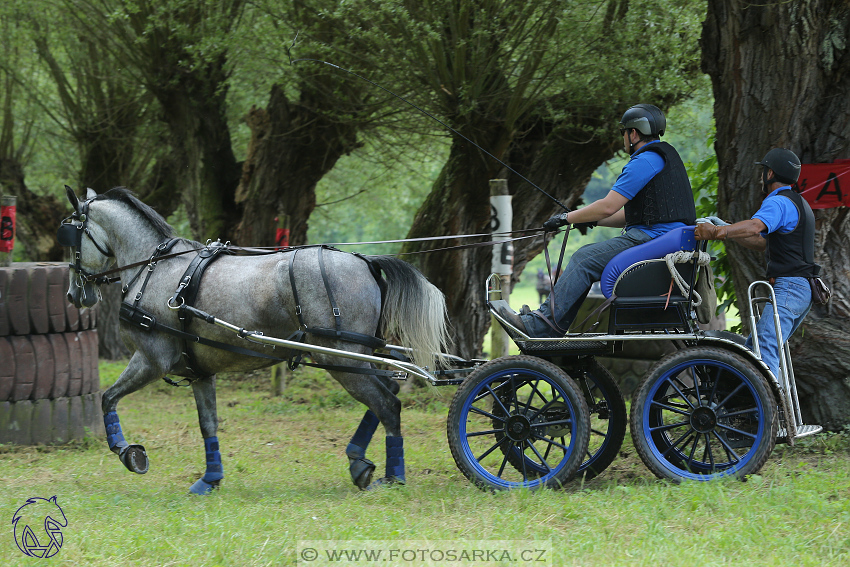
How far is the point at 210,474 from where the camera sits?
526cm

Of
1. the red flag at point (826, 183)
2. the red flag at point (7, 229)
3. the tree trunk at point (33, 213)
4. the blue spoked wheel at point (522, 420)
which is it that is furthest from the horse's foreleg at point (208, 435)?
the tree trunk at point (33, 213)

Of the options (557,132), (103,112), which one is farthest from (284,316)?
(103,112)

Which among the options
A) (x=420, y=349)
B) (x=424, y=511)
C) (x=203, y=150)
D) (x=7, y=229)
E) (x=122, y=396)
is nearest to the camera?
(x=424, y=511)

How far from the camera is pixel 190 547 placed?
3684 millimetres

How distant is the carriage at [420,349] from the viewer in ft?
14.4

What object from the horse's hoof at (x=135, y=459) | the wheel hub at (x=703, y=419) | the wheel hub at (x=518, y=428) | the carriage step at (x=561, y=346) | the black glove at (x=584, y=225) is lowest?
the horse's hoof at (x=135, y=459)

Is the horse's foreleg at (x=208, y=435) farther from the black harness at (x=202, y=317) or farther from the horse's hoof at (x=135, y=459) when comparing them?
Result: the horse's hoof at (x=135, y=459)

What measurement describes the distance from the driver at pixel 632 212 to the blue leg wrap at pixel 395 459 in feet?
3.77

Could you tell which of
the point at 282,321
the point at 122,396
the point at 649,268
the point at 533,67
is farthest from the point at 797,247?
the point at 122,396

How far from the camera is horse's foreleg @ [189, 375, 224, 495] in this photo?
5.25 meters

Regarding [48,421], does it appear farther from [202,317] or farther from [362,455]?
[362,455]

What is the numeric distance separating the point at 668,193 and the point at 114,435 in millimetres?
3901

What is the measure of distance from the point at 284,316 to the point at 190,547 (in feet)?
5.73

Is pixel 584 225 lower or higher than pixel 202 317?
higher
